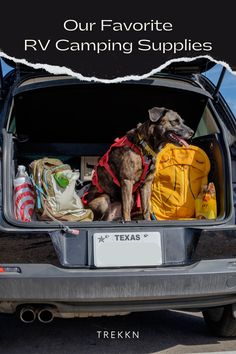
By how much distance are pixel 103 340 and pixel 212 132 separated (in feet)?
5.97

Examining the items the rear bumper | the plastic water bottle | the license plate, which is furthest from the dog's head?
the rear bumper

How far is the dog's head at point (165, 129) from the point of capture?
404cm

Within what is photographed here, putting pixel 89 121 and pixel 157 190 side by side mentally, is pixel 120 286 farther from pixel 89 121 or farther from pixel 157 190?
pixel 89 121

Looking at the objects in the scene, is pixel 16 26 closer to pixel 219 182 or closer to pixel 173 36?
pixel 173 36

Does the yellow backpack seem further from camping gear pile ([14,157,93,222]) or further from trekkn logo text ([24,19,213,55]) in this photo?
trekkn logo text ([24,19,213,55])

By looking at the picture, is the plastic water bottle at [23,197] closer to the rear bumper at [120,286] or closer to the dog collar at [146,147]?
the rear bumper at [120,286]

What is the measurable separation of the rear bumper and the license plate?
0.05m

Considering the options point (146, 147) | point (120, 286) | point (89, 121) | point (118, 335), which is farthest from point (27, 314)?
point (89, 121)

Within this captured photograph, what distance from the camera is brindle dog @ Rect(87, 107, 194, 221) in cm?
404

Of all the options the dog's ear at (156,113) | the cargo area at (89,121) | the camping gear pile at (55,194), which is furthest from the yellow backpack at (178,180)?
the camping gear pile at (55,194)

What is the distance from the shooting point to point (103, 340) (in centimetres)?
389

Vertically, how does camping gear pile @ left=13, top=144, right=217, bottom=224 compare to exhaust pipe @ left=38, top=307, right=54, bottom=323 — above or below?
above

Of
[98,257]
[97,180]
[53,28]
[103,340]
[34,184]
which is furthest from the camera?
[97,180]

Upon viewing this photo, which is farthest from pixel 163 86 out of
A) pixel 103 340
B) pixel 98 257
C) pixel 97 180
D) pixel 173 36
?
pixel 103 340
